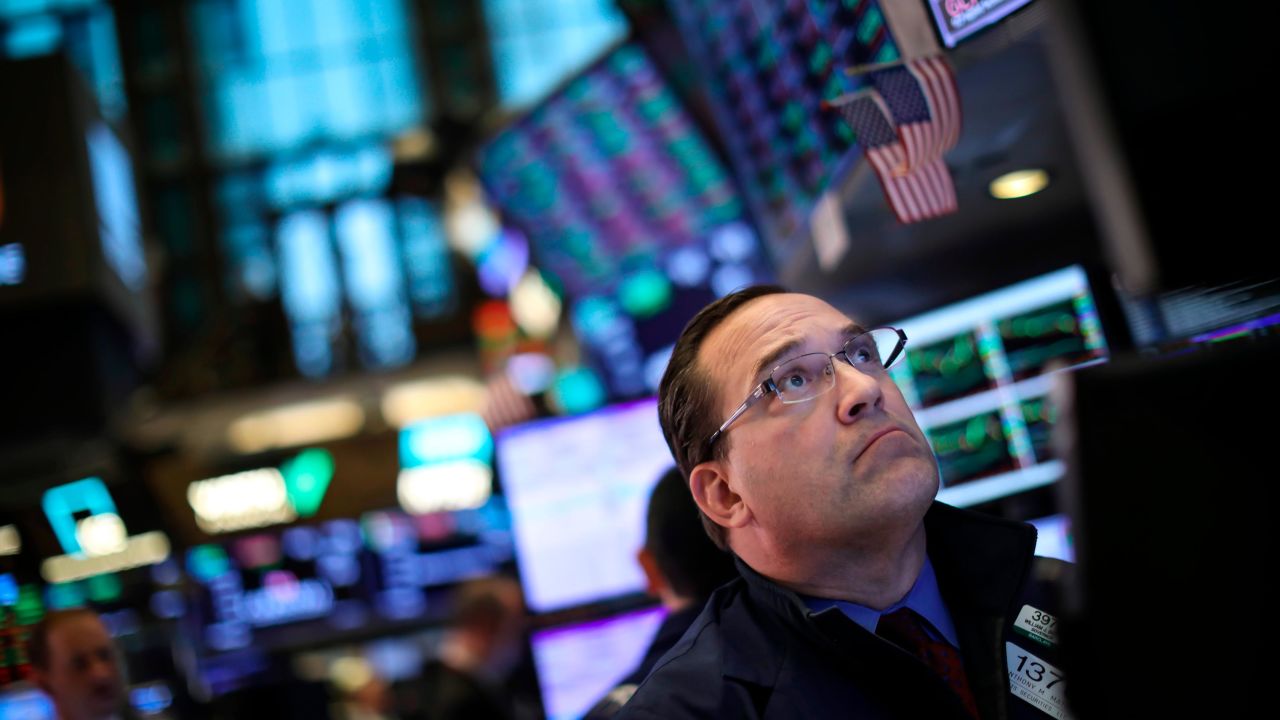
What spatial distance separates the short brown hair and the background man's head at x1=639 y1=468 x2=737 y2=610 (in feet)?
2.11

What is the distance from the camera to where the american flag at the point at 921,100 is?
1.97 metres

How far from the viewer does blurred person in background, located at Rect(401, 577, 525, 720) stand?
13.9 ft

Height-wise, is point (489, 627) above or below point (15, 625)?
below

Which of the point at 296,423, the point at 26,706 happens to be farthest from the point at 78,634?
the point at 296,423

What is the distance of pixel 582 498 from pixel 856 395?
1995 mm

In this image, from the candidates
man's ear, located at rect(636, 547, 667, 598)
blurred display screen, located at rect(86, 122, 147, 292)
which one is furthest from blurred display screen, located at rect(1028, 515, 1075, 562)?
blurred display screen, located at rect(86, 122, 147, 292)

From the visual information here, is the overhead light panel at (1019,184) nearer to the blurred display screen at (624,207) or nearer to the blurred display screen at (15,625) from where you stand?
the blurred display screen at (624,207)

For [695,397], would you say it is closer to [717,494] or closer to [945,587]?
[717,494]

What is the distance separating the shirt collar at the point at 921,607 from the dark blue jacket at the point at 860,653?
0.02 m

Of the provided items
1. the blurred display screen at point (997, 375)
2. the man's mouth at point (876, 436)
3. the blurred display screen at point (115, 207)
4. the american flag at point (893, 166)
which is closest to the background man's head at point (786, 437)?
the man's mouth at point (876, 436)

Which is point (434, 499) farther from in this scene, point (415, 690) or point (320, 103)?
point (320, 103)

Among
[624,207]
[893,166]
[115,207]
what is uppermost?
[115,207]

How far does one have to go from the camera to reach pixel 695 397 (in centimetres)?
177

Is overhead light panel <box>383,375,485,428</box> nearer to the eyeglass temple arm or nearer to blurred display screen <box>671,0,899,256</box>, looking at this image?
blurred display screen <box>671,0,899,256</box>
